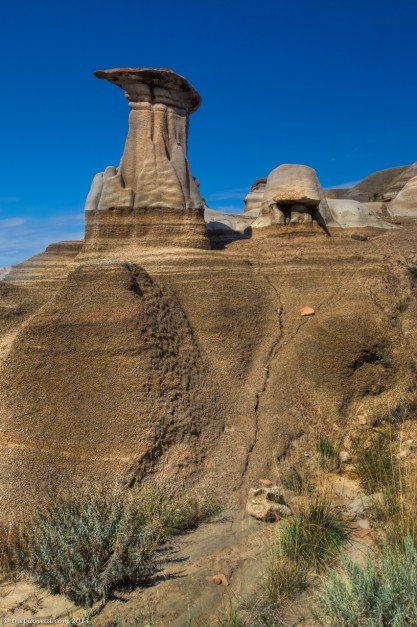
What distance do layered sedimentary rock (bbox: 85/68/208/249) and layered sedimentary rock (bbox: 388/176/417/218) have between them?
31.0 feet

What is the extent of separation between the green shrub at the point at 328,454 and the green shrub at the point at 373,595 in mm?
3133

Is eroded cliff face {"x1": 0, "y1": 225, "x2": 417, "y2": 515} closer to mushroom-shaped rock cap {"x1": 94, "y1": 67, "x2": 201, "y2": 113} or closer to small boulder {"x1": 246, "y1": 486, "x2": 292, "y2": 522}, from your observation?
small boulder {"x1": 246, "y1": 486, "x2": 292, "y2": 522}

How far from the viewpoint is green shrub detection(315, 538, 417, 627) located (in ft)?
12.6

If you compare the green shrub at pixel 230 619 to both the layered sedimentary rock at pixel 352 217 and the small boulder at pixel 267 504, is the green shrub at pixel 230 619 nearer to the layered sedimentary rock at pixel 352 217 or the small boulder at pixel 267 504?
the small boulder at pixel 267 504

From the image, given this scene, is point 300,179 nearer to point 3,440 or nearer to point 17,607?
point 3,440

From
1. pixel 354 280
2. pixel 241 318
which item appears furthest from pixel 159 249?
pixel 354 280

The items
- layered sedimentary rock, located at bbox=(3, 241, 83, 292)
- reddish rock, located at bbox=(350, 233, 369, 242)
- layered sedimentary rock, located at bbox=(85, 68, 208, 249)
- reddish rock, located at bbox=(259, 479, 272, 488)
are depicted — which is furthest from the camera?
reddish rock, located at bbox=(350, 233, 369, 242)

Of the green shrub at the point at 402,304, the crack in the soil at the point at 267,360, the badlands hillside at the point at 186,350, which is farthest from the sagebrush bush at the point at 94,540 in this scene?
the green shrub at the point at 402,304

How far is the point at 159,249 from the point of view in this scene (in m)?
11.5

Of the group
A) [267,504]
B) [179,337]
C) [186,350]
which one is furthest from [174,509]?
[179,337]

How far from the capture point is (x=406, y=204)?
20531 mm

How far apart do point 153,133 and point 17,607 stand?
1072 centimetres

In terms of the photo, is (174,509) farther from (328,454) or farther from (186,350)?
(186,350)

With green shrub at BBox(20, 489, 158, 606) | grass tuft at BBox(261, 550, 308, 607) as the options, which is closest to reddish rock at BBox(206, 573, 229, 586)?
grass tuft at BBox(261, 550, 308, 607)
